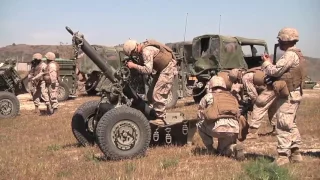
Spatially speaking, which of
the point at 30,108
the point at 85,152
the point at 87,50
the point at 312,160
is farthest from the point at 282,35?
the point at 30,108

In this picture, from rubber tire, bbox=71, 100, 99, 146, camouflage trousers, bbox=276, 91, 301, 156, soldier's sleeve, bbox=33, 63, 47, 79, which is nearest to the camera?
camouflage trousers, bbox=276, 91, 301, 156

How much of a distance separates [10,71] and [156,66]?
8.06m

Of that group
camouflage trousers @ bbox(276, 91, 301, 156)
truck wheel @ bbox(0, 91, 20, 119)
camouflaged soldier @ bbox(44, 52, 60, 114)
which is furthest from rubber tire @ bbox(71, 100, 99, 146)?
camouflaged soldier @ bbox(44, 52, 60, 114)

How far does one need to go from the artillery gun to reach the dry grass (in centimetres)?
20

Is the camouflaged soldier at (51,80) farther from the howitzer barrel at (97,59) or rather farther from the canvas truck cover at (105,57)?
the howitzer barrel at (97,59)

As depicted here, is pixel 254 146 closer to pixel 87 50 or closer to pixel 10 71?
pixel 87 50

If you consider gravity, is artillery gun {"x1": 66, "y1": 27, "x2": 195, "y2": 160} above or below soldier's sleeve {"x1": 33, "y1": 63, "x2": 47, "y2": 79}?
below

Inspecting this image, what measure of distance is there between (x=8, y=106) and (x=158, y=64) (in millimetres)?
7092

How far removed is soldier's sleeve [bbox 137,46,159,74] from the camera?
663 cm

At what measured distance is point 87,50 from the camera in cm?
678

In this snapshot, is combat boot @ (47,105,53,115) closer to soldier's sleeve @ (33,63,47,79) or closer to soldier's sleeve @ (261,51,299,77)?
soldier's sleeve @ (33,63,47,79)

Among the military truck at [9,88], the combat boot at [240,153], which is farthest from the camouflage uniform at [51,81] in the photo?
the combat boot at [240,153]

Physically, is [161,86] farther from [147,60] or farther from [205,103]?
[205,103]

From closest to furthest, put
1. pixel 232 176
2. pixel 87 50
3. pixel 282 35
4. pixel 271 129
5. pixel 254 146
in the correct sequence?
pixel 232 176
pixel 282 35
pixel 87 50
pixel 254 146
pixel 271 129
